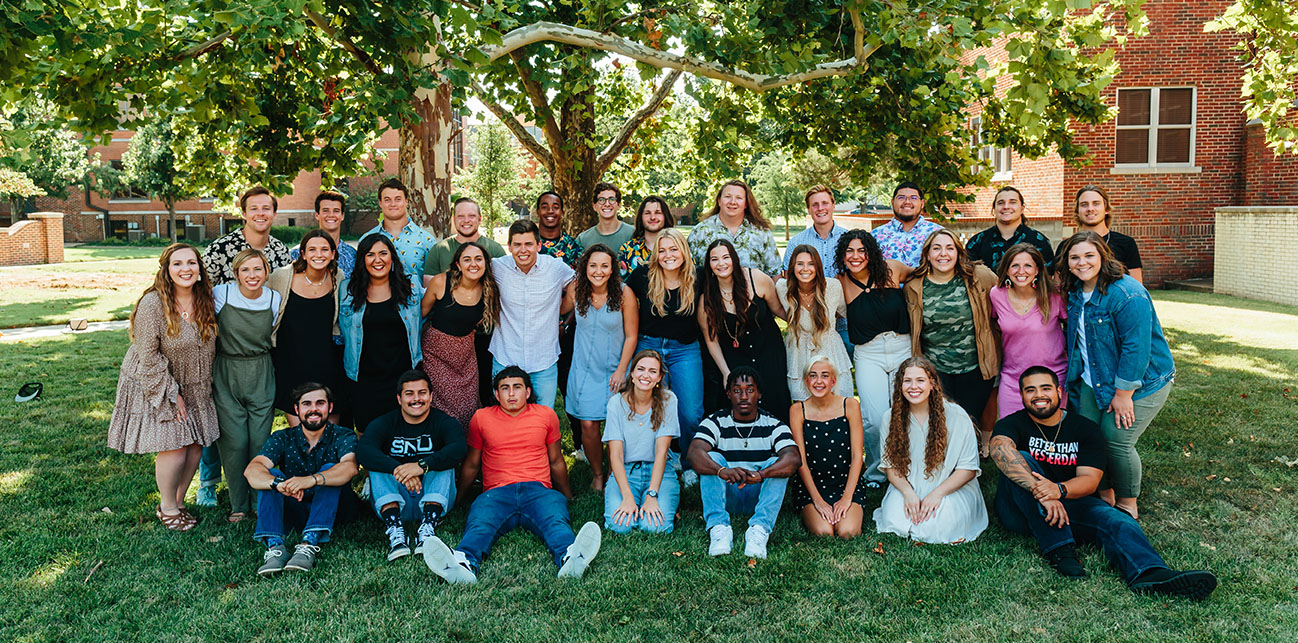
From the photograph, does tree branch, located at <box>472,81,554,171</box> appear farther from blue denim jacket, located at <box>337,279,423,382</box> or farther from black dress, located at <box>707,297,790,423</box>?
black dress, located at <box>707,297,790,423</box>

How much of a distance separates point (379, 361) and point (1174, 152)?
58.4 ft

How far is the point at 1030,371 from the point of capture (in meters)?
4.71

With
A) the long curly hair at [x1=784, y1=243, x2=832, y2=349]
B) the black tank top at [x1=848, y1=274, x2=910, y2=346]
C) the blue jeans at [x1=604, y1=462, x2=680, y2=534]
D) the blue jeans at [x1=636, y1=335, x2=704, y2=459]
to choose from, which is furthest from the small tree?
the black tank top at [x1=848, y1=274, x2=910, y2=346]

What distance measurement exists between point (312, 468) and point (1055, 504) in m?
4.17

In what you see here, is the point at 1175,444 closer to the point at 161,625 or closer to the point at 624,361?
the point at 624,361

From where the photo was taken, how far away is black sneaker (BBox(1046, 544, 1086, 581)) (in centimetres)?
420

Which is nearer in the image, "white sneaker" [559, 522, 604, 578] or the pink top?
"white sneaker" [559, 522, 604, 578]

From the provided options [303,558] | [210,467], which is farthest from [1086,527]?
[210,467]

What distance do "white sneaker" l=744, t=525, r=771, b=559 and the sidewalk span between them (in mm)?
11157

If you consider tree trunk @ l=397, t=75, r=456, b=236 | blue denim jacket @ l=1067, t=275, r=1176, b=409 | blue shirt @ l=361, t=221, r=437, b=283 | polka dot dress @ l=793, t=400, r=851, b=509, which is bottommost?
polka dot dress @ l=793, t=400, r=851, b=509

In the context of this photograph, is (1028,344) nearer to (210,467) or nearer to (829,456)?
(829,456)

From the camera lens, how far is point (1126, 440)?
15.9 ft

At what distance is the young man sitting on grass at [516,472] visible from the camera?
473 centimetres

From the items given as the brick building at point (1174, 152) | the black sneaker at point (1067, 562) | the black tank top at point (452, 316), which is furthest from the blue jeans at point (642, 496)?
the brick building at point (1174, 152)
